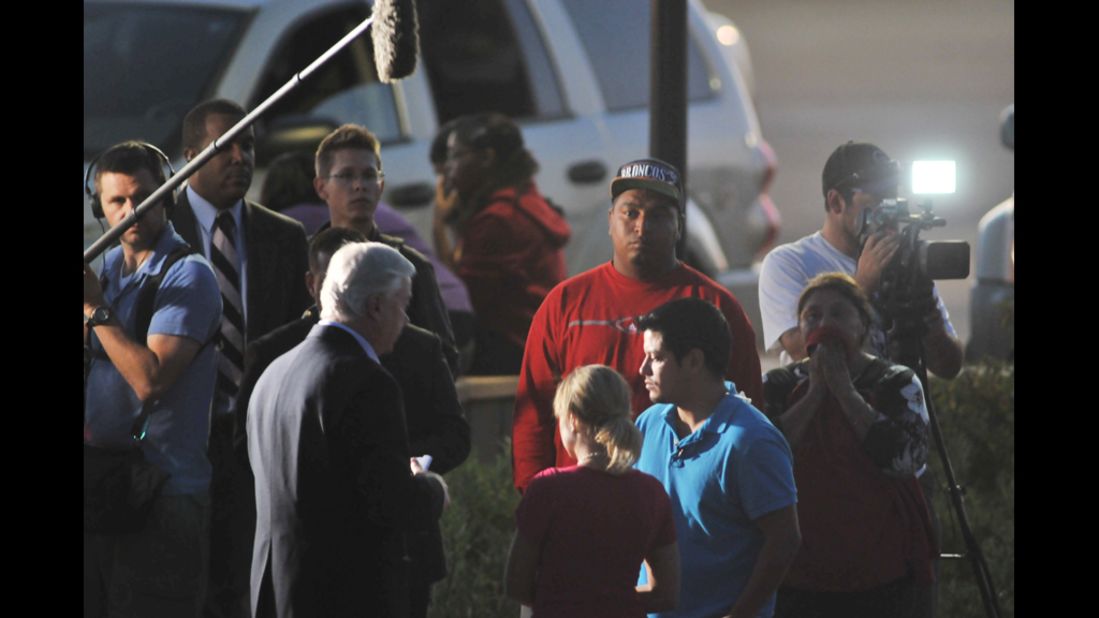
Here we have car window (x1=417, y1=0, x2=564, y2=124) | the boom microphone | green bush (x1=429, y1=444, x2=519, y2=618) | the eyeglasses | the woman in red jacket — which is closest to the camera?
the boom microphone

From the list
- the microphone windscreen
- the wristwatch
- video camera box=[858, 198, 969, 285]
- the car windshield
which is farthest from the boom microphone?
the car windshield

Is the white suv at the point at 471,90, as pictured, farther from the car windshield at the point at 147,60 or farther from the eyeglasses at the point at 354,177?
the eyeglasses at the point at 354,177

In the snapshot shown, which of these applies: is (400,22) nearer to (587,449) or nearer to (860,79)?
(587,449)

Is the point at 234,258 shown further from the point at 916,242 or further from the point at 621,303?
the point at 916,242

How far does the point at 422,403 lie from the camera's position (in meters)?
5.58

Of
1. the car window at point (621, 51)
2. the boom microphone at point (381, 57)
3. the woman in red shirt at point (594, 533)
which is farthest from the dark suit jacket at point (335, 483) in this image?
the car window at point (621, 51)

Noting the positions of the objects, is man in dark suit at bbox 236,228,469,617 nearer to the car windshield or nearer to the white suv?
the white suv

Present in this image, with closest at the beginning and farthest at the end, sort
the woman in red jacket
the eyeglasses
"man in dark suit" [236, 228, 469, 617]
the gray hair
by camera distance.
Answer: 1. the gray hair
2. "man in dark suit" [236, 228, 469, 617]
3. the eyeglasses
4. the woman in red jacket

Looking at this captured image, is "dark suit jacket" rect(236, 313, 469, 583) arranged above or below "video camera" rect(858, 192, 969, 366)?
below

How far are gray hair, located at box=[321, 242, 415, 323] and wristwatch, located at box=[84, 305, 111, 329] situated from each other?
122 centimetres

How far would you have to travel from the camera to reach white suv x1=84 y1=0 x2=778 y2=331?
8.22 metres

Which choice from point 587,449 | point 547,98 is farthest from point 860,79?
point 587,449

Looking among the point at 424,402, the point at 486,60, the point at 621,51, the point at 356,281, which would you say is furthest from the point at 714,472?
the point at 621,51

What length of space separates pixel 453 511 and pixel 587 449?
8.23ft
